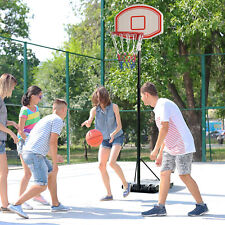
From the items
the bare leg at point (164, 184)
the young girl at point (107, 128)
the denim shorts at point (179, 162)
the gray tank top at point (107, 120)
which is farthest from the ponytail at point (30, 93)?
the bare leg at point (164, 184)

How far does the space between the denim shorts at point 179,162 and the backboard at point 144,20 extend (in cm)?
434

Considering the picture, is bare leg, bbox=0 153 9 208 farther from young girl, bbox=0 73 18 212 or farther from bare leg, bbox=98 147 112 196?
bare leg, bbox=98 147 112 196

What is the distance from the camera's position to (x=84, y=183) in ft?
28.9

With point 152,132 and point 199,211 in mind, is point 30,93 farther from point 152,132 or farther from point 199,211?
point 152,132

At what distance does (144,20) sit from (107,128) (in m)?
3.44

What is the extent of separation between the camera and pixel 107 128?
679 cm

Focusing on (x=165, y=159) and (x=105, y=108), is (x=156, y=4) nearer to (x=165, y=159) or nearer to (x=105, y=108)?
(x=105, y=108)

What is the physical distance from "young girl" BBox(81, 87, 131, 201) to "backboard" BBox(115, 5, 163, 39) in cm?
296

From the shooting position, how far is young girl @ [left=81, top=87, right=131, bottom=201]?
6.67 m

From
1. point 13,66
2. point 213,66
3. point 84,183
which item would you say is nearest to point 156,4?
point 213,66

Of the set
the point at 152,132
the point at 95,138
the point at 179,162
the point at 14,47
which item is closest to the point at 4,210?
the point at 95,138

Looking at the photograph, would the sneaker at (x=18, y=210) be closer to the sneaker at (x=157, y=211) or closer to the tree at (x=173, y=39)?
the sneaker at (x=157, y=211)

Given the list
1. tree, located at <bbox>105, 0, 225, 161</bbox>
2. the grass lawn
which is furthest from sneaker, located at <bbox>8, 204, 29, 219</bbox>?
the grass lawn

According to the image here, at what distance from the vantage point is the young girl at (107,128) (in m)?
6.67
